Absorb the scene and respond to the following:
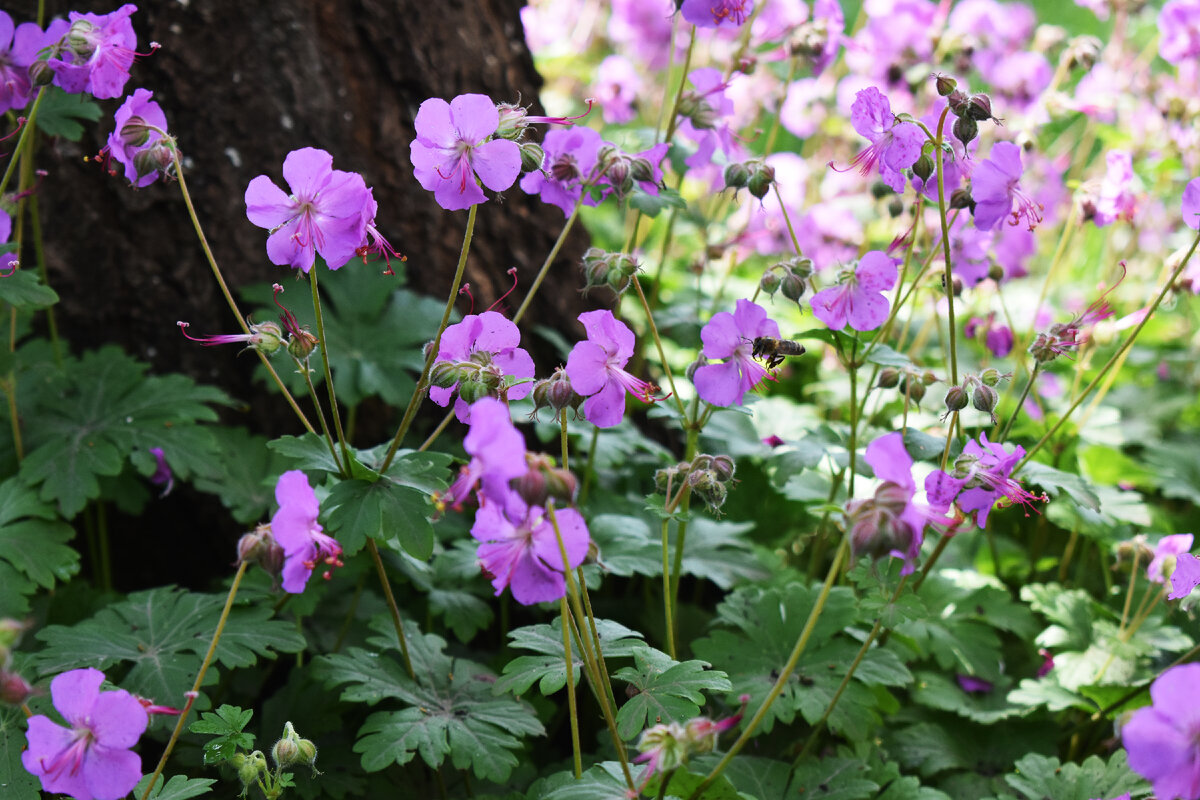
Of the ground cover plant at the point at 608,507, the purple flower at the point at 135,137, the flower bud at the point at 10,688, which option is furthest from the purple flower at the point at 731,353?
the flower bud at the point at 10,688

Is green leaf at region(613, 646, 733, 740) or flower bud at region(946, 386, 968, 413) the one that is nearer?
green leaf at region(613, 646, 733, 740)

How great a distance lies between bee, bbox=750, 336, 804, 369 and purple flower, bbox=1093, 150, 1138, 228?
97 centimetres

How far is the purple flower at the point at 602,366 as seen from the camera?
4.73 feet

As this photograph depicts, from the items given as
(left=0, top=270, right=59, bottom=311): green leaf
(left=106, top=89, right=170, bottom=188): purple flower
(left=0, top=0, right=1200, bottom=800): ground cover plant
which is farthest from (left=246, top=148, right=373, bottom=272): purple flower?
(left=0, top=270, right=59, bottom=311): green leaf

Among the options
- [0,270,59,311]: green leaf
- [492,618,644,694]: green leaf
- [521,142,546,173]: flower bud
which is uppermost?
[521,142,546,173]: flower bud

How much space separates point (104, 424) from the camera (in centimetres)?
214

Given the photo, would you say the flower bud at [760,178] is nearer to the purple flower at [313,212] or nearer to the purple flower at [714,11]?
the purple flower at [714,11]

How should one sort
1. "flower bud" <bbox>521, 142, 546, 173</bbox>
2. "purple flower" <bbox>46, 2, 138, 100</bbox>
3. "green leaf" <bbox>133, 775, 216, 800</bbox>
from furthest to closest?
1. "purple flower" <bbox>46, 2, 138, 100</bbox>
2. "flower bud" <bbox>521, 142, 546, 173</bbox>
3. "green leaf" <bbox>133, 775, 216, 800</bbox>

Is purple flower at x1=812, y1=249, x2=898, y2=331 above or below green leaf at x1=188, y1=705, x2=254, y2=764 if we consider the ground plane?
above

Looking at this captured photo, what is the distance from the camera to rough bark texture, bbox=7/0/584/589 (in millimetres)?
2357

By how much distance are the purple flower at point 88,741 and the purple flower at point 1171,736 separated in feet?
3.87

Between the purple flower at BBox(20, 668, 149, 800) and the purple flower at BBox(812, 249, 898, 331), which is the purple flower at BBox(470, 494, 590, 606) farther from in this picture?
the purple flower at BBox(812, 249, 898, 331)

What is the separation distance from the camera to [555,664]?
1563 millimetres

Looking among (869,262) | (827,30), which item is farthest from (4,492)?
(827,30)
